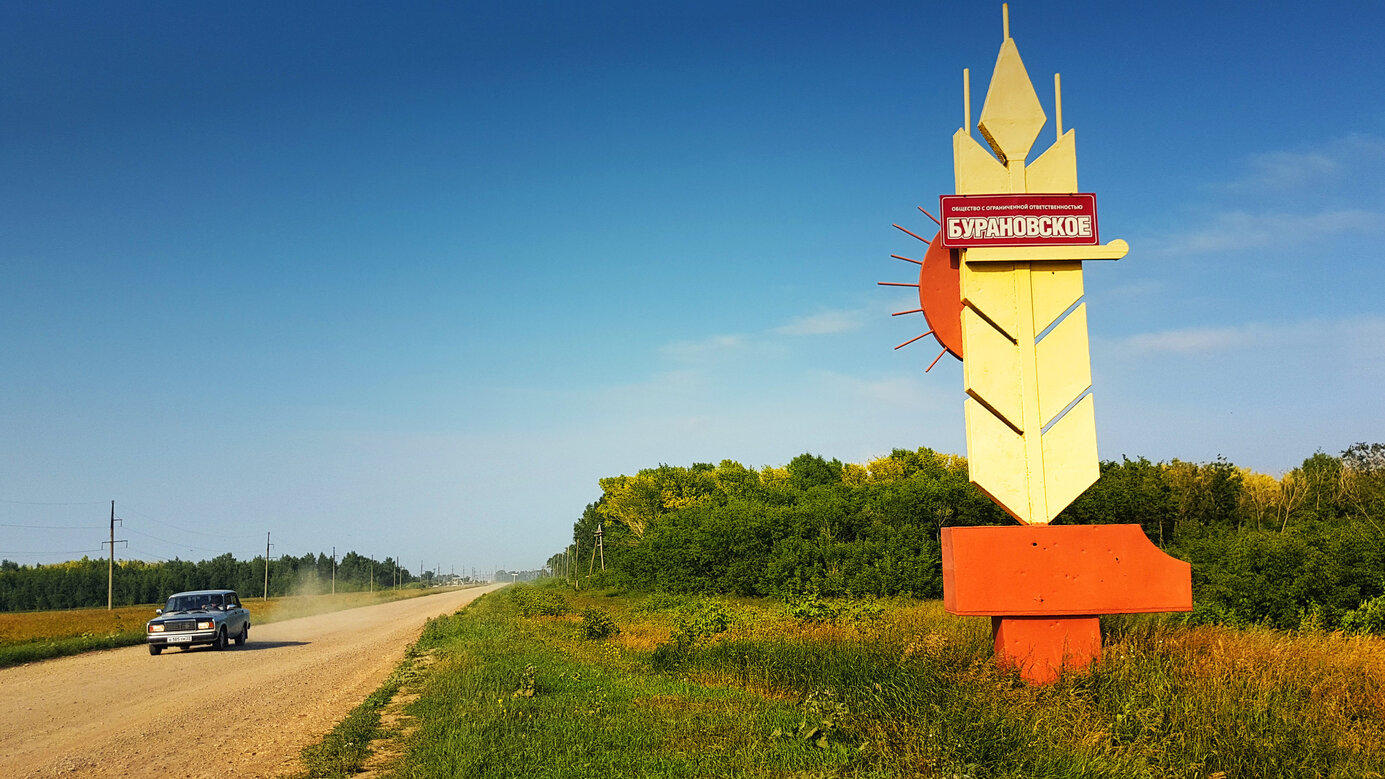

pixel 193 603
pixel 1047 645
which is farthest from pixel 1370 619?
pixel 193 603

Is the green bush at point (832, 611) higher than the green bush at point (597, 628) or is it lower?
higher

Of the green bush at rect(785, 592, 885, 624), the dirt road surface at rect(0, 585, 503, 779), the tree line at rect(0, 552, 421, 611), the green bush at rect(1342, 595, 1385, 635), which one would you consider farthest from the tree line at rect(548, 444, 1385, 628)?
the tree line at rect(0, 552, 421, 611)

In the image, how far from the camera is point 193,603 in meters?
24.9

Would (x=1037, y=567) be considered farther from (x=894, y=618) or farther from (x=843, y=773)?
(x=894, y=618)

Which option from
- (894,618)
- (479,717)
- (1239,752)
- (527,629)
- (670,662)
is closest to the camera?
(1239,752)

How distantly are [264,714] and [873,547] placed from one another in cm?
2649

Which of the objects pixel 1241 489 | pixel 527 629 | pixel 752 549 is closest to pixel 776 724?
pixel 527 629

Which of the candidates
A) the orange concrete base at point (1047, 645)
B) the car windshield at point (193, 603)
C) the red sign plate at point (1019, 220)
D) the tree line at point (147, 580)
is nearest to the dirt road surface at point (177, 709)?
the car windshield at point (193, 603)

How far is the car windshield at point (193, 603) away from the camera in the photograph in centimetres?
2443

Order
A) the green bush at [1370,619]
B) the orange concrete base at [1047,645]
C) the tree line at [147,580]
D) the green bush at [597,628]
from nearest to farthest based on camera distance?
the orange concrete base at [1047,645], the green bush at [1370,619], the green bush at [597,628], the tree line at [147,580]

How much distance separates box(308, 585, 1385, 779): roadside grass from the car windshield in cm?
1584

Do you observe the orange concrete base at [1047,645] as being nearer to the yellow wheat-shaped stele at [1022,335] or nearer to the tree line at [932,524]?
the yellow wheat-shaped stele at [1022,335]

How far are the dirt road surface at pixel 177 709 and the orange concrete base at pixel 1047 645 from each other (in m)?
7.57

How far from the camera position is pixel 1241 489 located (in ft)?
124
